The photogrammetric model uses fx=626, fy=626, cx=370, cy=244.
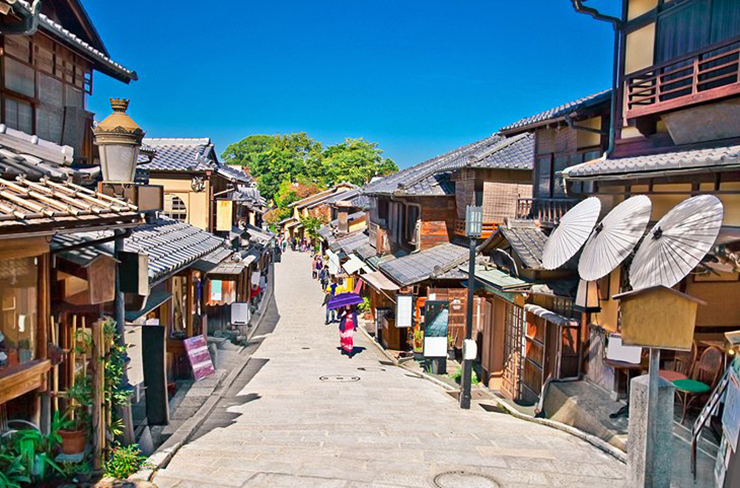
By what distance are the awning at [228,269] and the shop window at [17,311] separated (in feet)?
46.5

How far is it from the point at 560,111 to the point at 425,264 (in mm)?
9350

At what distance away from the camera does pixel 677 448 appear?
29.9ft

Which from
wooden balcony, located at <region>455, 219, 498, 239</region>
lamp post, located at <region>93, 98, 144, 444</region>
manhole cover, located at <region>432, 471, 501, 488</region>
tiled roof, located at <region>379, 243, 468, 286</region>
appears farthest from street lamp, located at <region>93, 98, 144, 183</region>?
wooden balcony, located at <region>455, 219, 498, 239</region>

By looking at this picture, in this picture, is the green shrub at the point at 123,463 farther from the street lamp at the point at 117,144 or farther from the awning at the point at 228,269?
the awning at the point at 228,269

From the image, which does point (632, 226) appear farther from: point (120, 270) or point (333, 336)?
point (333, 336)

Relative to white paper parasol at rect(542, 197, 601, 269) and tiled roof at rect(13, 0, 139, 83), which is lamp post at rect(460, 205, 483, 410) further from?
tiled roof at rect(13, 0, 139, 83)

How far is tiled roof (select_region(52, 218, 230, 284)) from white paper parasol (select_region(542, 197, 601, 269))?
7.19 m

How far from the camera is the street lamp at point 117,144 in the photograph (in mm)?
8602

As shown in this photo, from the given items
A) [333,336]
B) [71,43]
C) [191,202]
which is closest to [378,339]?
[333,336]

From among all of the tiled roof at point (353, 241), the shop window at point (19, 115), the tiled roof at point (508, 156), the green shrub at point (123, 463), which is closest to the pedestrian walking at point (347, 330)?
the tiled roof at point (508, 156)

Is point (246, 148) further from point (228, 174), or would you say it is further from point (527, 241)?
point (527, 241)

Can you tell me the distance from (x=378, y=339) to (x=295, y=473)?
18226 mm

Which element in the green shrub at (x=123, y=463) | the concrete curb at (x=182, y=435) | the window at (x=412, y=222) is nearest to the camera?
the green shrub at (x=123, y=463)

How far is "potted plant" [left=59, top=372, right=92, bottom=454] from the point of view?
7438 millimetres
